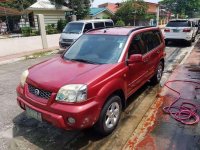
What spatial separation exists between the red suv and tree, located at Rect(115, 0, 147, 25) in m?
29.2

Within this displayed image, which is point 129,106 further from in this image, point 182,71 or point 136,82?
point 182,71

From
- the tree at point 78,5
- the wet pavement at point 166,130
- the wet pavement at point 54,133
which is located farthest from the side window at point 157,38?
the tree at point 78,5

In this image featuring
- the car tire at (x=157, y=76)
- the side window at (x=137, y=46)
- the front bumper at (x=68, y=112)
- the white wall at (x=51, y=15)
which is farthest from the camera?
the white wall at (x=51, y=15)

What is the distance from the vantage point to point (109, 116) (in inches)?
159

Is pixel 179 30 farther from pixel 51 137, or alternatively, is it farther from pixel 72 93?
pixel 72 93

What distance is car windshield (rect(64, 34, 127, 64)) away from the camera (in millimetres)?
4465

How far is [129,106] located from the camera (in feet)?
17.7

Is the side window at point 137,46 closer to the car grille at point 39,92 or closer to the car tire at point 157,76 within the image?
the car tire at point 157,76

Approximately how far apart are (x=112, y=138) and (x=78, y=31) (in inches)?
396

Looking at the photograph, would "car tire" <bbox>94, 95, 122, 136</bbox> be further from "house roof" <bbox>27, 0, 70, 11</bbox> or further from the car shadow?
"house roof" <bbox>27, 0, 70, 11</bbox>

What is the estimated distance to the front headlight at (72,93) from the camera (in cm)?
340

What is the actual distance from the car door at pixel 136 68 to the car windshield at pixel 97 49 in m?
0.28

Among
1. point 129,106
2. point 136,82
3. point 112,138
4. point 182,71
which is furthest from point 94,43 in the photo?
point 182,71

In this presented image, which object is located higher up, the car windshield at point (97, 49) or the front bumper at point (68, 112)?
the car windshield at point (97, 49)
